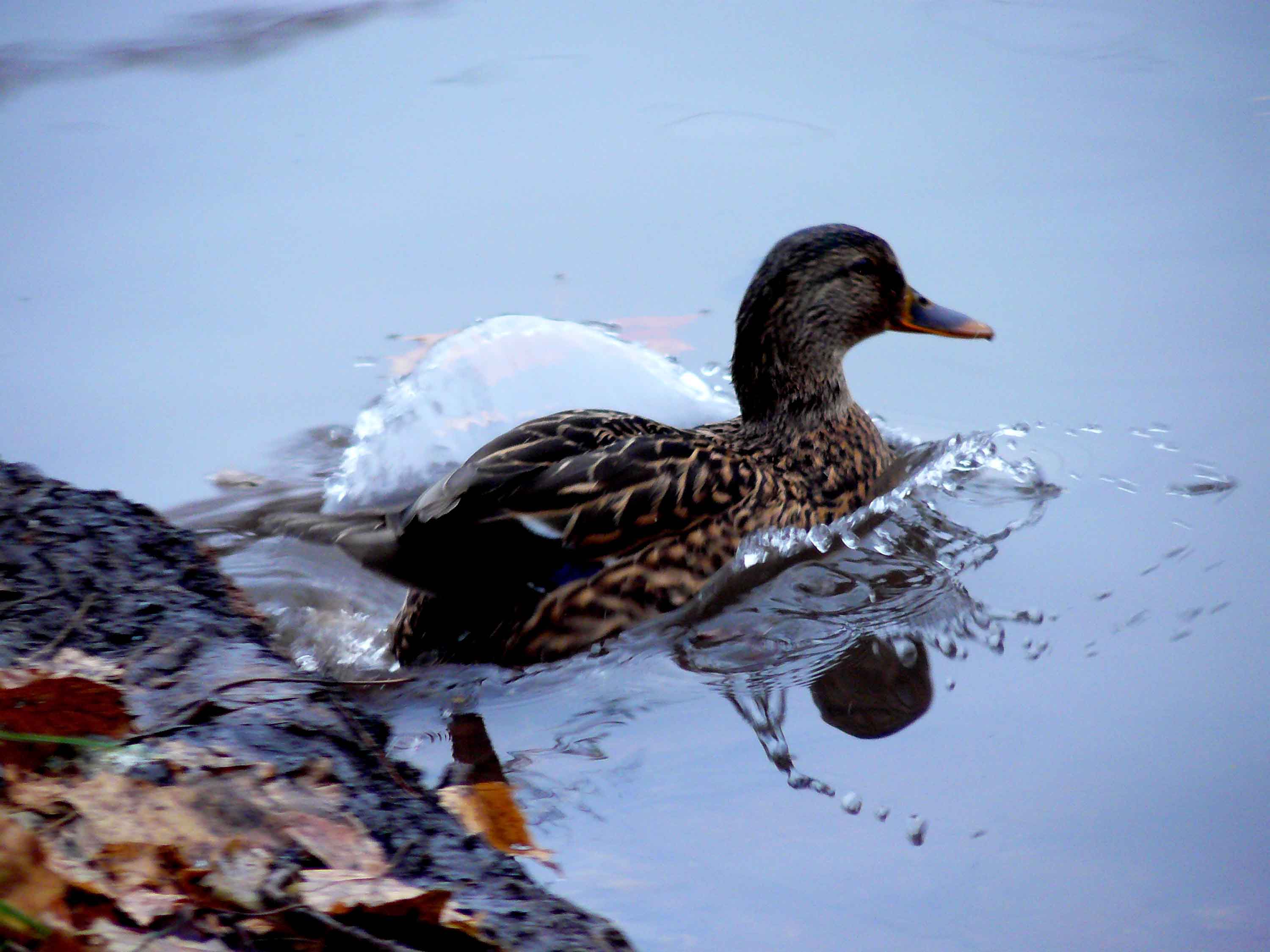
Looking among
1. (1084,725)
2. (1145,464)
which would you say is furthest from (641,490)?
(1145,464)

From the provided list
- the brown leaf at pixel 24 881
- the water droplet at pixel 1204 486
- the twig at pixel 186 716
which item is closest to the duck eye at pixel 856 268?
the water droplet at pixel 1204 486

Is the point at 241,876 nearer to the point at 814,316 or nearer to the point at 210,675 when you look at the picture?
the point at 210,675

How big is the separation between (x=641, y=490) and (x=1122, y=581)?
139 cm

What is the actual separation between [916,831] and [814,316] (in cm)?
229

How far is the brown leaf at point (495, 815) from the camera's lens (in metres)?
2.93

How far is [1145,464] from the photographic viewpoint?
180 inches

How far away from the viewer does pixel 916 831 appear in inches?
116

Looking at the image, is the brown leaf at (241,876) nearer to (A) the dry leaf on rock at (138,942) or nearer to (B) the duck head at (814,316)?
(A) the dry leaf on rock at (138,942)

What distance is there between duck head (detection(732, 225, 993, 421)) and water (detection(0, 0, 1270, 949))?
385mm

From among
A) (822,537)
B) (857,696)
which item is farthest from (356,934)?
(822,537)

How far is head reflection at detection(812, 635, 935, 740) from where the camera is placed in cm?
344

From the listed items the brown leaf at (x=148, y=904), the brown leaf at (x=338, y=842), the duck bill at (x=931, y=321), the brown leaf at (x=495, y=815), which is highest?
the duck bill at (x=931, y=321)

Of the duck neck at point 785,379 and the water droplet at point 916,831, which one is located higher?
the duck neck at point 785,379

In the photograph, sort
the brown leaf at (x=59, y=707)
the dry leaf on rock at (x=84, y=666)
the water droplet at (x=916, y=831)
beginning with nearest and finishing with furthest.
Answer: the brown leaf at (x=59, y=707) < the dry leaf on rock at (x=84, y=666) < the water droplet at (x=916, y=831)
